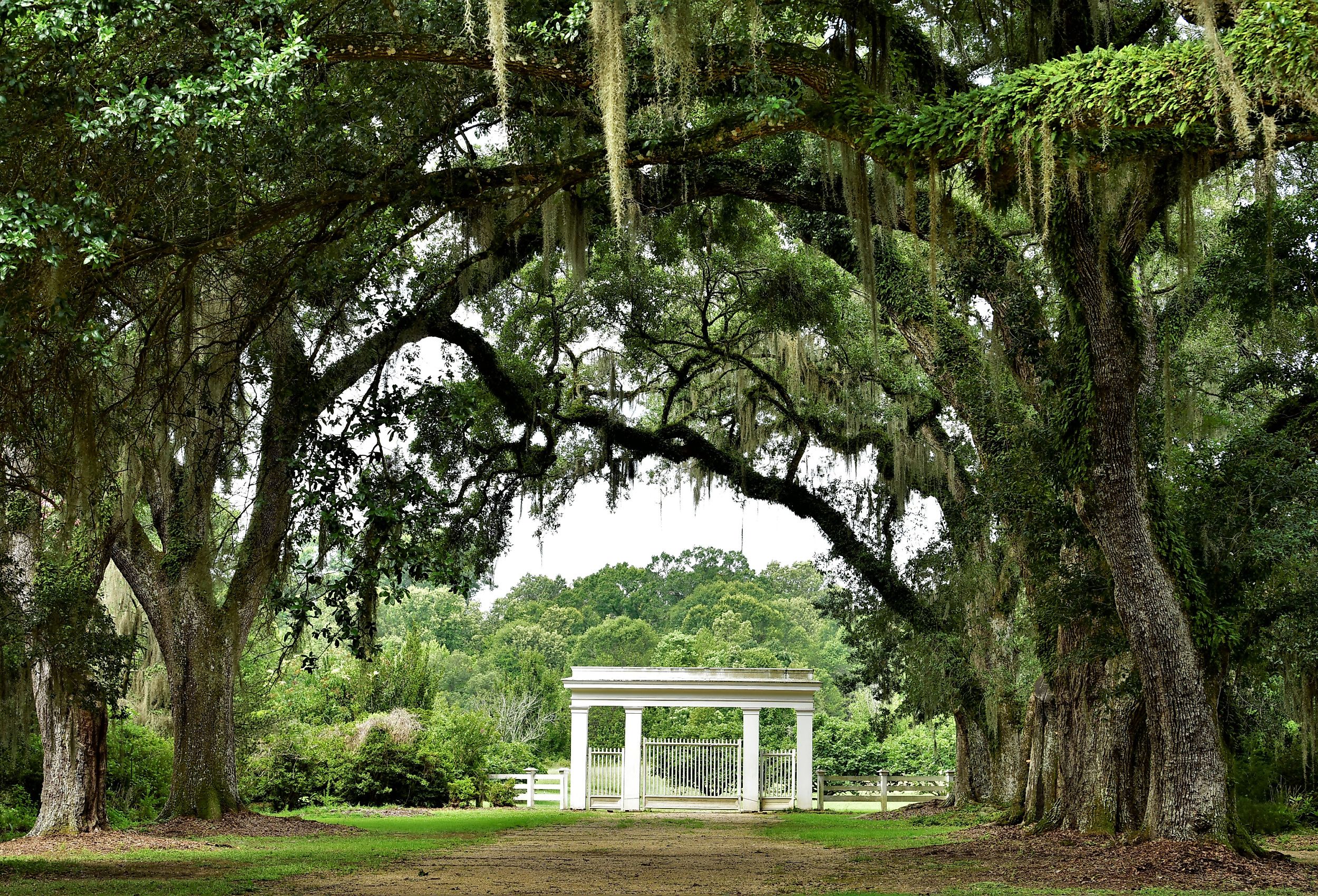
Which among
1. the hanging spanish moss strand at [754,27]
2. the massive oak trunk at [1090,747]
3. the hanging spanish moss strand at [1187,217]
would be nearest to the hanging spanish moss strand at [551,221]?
the hanging spanish moss strand at [754,27]

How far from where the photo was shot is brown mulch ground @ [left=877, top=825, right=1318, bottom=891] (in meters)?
7.79

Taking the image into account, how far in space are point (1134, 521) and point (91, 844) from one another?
1020 centimetres

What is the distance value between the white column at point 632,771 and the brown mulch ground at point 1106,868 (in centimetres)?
1188

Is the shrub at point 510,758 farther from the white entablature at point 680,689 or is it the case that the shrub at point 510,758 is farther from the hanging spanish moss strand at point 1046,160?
the hanging spanish moss strand at point 1046,160

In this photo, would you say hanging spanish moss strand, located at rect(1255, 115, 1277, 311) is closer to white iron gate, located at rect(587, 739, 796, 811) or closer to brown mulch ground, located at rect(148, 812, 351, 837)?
brown mulch ground, located at rect(148, 812, 351, 837)

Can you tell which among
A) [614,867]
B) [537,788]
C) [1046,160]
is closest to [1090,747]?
[614,867]

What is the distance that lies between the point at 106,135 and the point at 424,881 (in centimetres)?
561

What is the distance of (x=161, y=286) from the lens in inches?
336

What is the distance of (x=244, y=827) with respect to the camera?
12164mm

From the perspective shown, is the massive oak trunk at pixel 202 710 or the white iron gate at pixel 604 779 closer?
the massive oak trunk at pixel 202 710

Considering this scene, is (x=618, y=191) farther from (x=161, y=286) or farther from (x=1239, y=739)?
(x=1239, y=739)

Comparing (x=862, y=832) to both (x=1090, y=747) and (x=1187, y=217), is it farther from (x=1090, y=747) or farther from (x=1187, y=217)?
(x=1187, y=217)

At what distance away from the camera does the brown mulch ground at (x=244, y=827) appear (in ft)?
38.0

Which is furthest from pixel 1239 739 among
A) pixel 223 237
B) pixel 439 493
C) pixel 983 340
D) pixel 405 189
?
pixel 223 237
